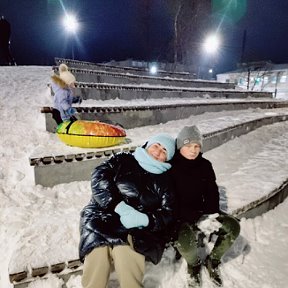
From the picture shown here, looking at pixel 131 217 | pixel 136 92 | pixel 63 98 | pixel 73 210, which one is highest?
pixel 136 92

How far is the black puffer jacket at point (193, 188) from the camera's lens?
111 inches

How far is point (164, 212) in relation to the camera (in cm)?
252

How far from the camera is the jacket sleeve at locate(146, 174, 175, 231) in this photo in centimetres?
242

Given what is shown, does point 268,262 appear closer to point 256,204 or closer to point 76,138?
point 256,204

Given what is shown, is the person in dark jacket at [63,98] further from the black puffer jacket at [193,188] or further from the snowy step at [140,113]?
the black puffer jacket at [193,188]

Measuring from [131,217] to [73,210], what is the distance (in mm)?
1492

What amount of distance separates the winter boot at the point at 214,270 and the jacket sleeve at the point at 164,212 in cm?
72

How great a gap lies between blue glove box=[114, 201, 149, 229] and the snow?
63 cm

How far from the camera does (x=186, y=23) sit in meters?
20.8

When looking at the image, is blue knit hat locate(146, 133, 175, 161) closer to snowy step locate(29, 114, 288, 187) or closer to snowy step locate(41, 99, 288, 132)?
snowy step locate(29, 114, 288, 187)

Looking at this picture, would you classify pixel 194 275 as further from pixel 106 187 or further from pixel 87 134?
pixel 87 134

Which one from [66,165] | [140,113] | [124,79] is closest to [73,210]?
[66,165]

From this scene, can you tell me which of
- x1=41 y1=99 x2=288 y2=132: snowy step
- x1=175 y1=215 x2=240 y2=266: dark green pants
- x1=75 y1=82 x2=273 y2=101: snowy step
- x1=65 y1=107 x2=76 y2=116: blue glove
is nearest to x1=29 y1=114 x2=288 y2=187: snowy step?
x1=65 y1=107 x2=76 y2=116: blue glove

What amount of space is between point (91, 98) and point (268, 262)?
600 cm
